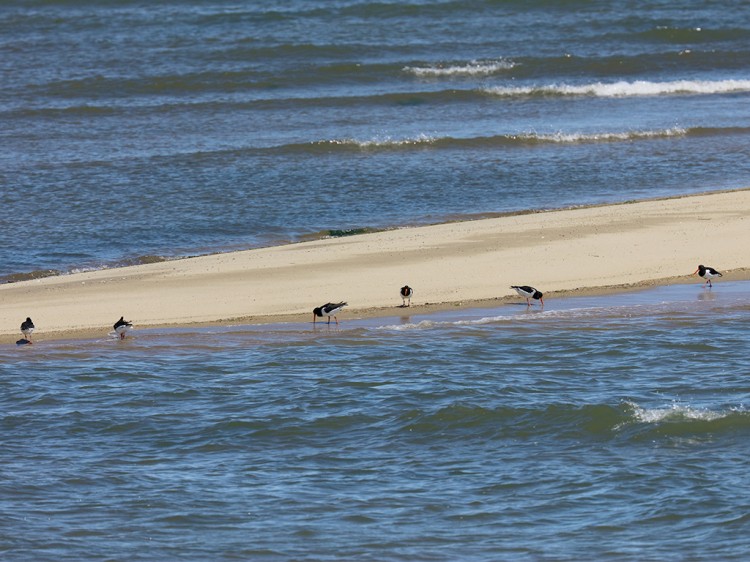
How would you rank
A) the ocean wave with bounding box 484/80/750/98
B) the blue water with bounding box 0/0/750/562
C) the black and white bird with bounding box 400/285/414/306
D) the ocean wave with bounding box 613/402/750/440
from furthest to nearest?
the ocean wave with bounding box 484/80/750/98, the black and white bird with bounding box 400/285/414/306, the ocean wave with bounding box 613/402/750/440, the blue water with bounding box 0/0/750/562

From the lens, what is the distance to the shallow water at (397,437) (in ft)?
37.5

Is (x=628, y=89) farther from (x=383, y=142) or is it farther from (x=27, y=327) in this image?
(x=27, y=327)

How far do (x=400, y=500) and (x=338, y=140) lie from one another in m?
19.0

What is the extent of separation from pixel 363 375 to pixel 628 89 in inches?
949

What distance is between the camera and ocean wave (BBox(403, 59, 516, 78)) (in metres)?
39.0

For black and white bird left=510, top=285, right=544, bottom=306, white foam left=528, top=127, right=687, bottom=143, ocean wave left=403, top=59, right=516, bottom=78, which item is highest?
ocean wave left=403, top=59, right=516, bottom=78

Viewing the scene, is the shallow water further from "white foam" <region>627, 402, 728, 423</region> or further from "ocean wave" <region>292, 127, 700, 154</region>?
"ocean wave" <region>292, 127, 700, 154</region>

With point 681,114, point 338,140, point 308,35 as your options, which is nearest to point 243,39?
point 308,35

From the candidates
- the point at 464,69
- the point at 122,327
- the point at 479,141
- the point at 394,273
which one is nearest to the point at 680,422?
the point at 394,273

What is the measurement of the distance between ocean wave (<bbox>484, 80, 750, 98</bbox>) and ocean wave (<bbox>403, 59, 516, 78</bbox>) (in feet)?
6.98

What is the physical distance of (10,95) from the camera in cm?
3534

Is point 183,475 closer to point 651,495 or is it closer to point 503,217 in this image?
point 651,495

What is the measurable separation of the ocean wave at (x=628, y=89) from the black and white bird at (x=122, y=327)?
21.6 meters

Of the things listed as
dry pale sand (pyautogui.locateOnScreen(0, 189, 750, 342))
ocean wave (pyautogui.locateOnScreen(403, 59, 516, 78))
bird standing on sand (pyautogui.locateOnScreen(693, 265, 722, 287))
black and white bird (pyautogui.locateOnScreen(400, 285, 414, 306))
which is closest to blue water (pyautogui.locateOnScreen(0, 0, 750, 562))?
bird standing on sand (pyautogui.locateOnScreen(693, 265, 722, 287))
